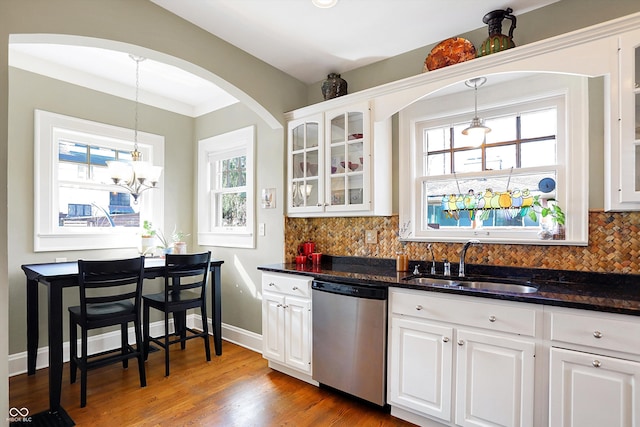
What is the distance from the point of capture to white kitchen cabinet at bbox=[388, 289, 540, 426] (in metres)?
1.75

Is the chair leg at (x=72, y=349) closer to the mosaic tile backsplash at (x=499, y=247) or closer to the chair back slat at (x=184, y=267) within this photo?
the chair back slat at (x=184, y=267)

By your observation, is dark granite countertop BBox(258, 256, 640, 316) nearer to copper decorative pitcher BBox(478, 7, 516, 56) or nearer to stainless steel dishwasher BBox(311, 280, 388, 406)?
stainless steel dishwasher BBox(311, 280, 388, 406)

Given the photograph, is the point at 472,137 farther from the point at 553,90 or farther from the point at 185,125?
the point at 185,125

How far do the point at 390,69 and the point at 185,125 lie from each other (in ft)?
8.55

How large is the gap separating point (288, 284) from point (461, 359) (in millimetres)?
1351

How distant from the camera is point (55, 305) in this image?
2389 millimetres

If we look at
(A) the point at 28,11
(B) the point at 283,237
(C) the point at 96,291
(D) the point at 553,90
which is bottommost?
(C) the point at 96,291

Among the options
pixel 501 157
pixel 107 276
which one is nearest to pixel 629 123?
pixel 501 157

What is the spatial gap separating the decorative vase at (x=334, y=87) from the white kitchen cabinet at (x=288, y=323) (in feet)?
5.27

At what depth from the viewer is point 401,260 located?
2.64m

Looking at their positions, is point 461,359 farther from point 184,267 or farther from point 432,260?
point 184,267

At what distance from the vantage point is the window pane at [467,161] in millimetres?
2559

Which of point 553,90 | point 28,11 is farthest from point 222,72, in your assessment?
point 553,90

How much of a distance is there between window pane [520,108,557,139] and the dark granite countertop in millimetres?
925
